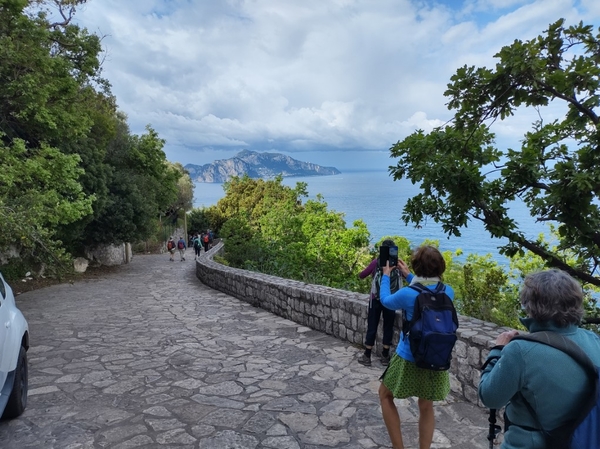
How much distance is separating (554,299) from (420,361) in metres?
1.26

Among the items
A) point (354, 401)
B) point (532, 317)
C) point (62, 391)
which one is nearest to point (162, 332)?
point (62, 391)

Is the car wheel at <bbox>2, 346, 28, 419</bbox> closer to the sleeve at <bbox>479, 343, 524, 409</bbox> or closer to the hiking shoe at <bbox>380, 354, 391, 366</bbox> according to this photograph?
the hiking shoe at <bbox>380, 354, 391, 366</bbox>

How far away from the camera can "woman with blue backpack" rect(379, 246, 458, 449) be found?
2.89 metres

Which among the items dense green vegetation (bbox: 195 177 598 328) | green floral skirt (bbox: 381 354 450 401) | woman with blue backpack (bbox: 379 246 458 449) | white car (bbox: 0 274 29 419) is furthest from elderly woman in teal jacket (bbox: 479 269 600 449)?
dense green vegetation (bbox: 195 177 598 328)

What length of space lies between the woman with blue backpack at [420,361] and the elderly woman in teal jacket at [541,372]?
Result: 1.03m

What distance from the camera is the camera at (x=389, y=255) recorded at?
358 centimetres

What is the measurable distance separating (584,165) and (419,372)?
217 centimetres

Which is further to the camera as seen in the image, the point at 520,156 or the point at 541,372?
the point at 520,156

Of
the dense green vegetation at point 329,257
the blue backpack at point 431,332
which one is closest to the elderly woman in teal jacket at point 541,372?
the blue backpack at point 431,332

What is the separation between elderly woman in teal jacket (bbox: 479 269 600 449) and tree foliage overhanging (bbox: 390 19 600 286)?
5.74 ft

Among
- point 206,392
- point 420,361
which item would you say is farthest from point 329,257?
point 420,361

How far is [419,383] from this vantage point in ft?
9.86

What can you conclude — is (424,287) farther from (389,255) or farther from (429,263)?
(389,255)

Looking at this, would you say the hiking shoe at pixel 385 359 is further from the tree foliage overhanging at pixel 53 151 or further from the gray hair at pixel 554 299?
the tree foliage overhanging at pixel 53 151
